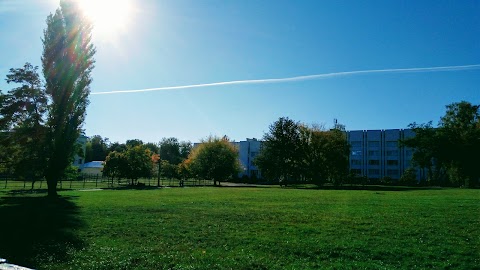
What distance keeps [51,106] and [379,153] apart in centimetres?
9301

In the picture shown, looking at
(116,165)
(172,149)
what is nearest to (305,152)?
(116,165)

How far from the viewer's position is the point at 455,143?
57.9 m

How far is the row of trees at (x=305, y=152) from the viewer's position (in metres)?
62.7

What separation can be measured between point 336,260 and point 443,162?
202 ft

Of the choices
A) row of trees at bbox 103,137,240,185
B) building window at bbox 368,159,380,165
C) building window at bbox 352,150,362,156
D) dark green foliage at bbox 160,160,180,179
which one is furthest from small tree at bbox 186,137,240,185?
building window at bbox 368,159,380,165

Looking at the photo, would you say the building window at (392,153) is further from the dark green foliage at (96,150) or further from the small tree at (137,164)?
the dark green foliage at (96,150)

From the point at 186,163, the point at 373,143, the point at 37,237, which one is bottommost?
the point at 37,237

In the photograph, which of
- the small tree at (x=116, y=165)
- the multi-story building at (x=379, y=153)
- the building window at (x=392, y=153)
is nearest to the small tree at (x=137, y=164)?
the small tree at (x=116, y=165)

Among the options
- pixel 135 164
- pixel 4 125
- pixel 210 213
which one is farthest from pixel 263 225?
pixel 135 164

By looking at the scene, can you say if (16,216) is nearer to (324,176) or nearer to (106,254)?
(106,254)

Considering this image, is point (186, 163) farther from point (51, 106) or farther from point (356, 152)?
point (356, 152)

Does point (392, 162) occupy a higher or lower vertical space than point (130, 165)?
higher

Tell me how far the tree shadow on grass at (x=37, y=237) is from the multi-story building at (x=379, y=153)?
9591 cm

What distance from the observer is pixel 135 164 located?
59.3m
